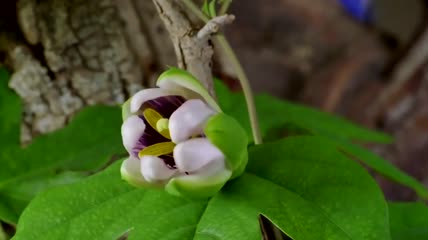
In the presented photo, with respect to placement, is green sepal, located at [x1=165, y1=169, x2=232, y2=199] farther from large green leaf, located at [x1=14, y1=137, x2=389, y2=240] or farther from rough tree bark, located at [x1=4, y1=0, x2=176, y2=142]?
rough tree bark, located at [x1=4, y1=0, x2=176, y2=142]

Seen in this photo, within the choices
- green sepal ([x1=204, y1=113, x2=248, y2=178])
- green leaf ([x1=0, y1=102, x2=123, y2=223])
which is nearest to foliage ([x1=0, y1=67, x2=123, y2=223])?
green leaf ([x1=0, y1=102, x2=123, y2=223])

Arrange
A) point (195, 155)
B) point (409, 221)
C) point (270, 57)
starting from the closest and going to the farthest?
point (195, 155) → point (409, 221) → point (270, 57)

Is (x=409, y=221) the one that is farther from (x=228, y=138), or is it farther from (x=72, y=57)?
(x=72, y=57)

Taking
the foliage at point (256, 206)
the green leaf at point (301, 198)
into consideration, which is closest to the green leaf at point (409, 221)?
the foliage at point (256, 206)

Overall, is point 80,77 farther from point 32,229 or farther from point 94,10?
point 32,229

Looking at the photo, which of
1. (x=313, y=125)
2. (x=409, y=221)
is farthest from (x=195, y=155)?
(x=313, y=125)

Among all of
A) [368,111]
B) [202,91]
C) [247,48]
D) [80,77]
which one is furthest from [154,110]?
[247,48]
